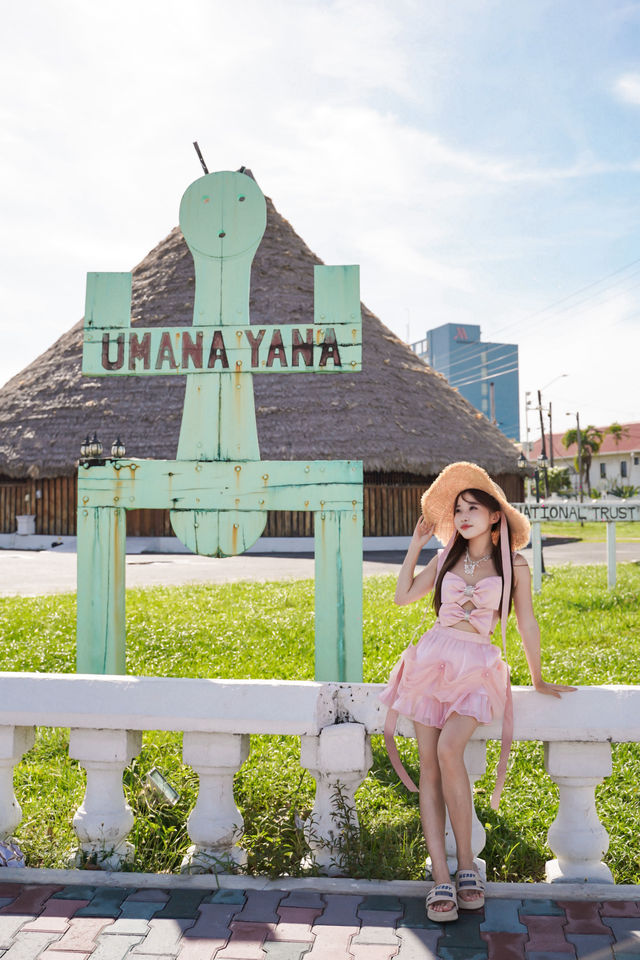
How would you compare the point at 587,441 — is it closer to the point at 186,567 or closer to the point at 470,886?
the point at 186,567

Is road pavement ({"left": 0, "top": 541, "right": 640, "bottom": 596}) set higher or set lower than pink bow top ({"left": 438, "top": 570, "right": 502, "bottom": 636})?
lower

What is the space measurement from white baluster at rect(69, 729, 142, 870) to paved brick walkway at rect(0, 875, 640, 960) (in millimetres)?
212

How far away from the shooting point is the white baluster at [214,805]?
8.40 feet

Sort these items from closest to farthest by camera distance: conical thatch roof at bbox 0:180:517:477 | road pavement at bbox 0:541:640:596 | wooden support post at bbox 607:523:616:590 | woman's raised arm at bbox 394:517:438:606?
woman's raised arm at bbox 394:517:438:606 → wooden support post at bbox 607:523:616:590 → road pavement at bbox 0:541:640:596 → conical thatch roof at bbox 0:180:517:477

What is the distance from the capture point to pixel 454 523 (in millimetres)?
2861

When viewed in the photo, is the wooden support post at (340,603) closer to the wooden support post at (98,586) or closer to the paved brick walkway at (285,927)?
the wooden support post at (98,586)

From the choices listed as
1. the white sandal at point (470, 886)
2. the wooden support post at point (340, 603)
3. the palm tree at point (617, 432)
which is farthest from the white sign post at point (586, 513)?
the palm tree at point (617, 432)

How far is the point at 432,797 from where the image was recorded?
2.46m

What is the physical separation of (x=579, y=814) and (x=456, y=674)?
600mm

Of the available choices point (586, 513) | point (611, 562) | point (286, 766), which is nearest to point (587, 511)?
point (586, 513)

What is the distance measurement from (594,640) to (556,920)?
4864 millimetres

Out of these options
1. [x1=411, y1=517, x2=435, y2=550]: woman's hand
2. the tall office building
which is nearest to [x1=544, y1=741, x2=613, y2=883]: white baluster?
[x1=411, y1=517, x2=435, y2=550]: woman's hand

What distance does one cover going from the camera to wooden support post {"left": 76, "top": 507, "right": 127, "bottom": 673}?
340 centimetres

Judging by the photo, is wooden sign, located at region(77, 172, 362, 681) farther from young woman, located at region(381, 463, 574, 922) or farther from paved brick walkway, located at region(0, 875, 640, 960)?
paved brick walkway, located at region(0, 875, 640, 960)
